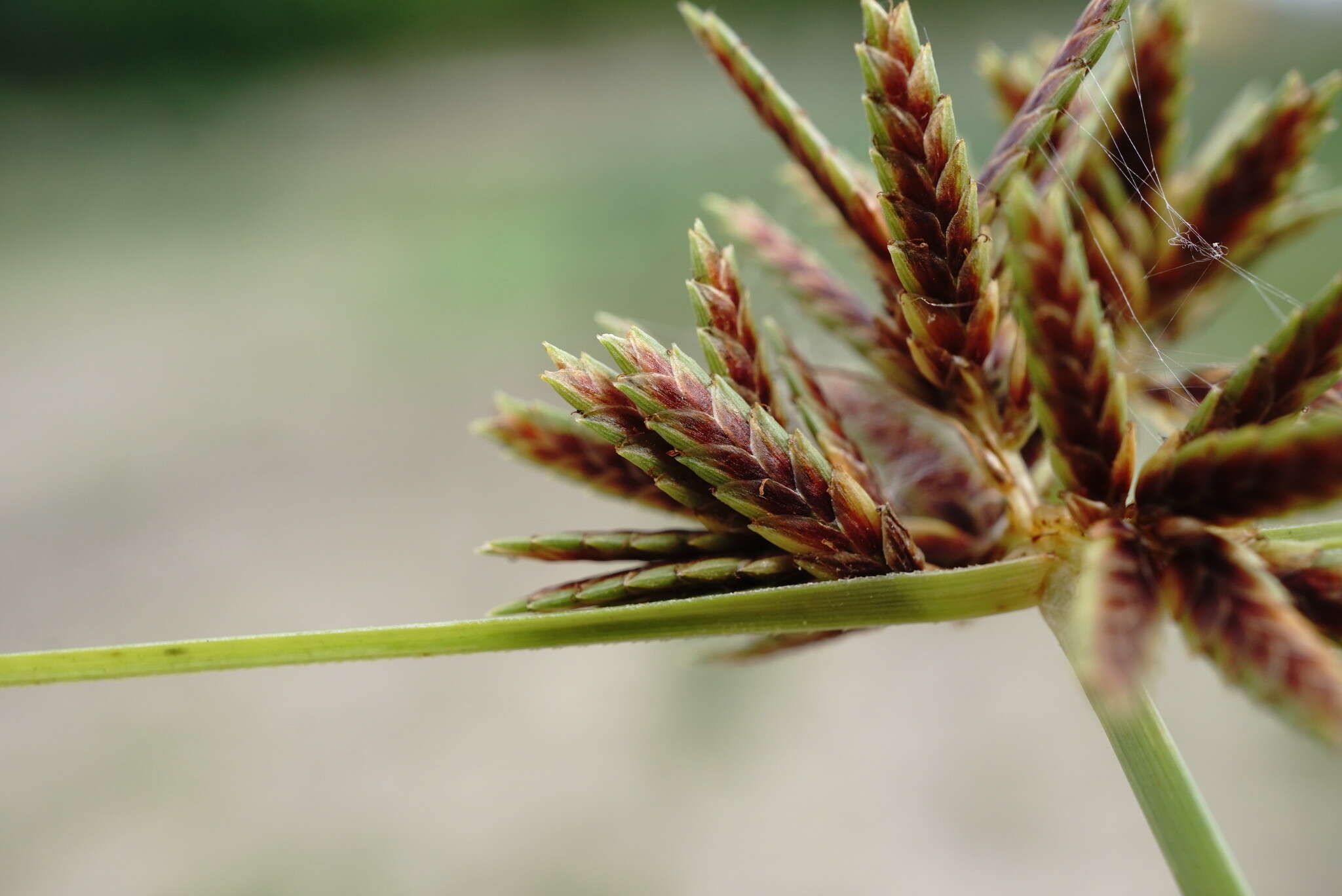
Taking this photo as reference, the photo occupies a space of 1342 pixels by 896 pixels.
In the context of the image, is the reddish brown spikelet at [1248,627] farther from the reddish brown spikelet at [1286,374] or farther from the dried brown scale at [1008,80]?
the dried brown scale at [1008,80]

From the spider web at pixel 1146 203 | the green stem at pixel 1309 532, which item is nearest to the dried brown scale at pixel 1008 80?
the spider web at pixel 1146 203

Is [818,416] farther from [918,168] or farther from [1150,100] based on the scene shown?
[1150,100]

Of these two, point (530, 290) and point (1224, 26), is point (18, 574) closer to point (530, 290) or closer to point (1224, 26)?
point (530, 290)

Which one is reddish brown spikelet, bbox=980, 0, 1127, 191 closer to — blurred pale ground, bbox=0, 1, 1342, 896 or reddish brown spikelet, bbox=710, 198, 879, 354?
reddish brown spikelet, bbox=710, 198, 879, 354

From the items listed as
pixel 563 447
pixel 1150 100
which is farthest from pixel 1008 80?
pixel 563 447

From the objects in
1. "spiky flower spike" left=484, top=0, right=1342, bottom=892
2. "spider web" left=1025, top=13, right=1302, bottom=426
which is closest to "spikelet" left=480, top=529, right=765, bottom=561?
"spiky flower spike" left=484, top=0, right=1342, bottom=892
